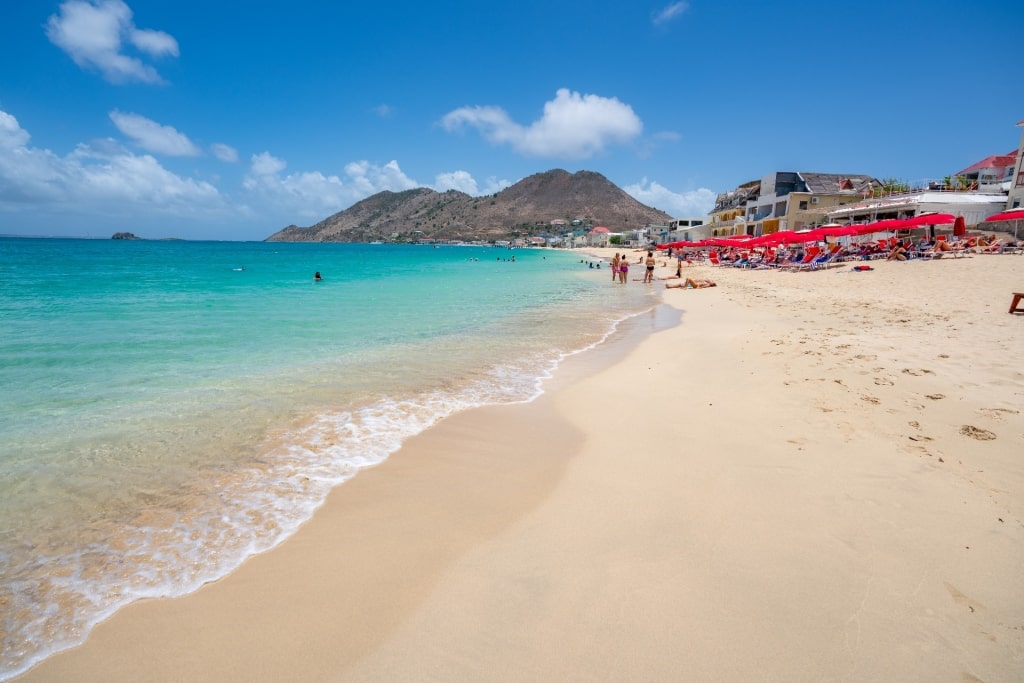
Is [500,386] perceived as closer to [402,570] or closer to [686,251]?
[402,570]

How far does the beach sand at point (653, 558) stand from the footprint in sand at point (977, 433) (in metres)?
0.03

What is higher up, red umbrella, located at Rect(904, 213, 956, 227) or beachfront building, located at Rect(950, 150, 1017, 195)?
beachfront building, located at Rect(950, 150, 1017, 195)

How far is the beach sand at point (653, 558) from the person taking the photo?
225 cm

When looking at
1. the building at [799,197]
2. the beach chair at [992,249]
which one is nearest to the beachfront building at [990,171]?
the building at [799,197]

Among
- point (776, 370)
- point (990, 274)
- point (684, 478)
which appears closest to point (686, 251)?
point (990, 274)

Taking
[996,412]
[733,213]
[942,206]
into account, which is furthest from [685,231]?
[996,412]

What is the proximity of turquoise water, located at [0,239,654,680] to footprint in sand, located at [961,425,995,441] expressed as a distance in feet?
15.0

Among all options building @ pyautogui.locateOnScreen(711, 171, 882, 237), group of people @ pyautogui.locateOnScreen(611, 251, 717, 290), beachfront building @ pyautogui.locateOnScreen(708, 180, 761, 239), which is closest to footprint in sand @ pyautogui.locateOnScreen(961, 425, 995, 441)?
group of people @ pyautogui.locateOnScreen(611, 251, 717, 290)

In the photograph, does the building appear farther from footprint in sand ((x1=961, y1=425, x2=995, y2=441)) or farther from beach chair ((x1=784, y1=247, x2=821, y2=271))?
footprint in sand ((x1=961, y1=425, x2=995, y2=441))

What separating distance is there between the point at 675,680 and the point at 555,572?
872 millimetres

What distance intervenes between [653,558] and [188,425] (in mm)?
5209

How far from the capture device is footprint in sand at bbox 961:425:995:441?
14.2 ft

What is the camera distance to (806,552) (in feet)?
9.70

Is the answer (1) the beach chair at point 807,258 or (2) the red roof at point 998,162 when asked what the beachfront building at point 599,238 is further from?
(1) the beach chair at point 807,258
